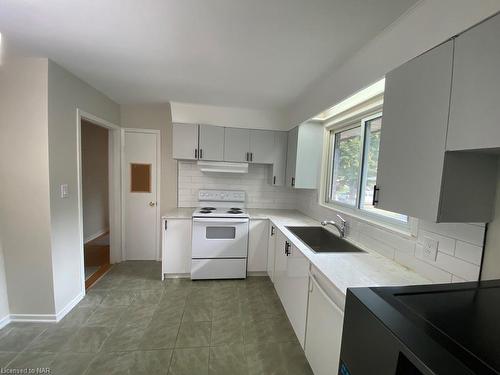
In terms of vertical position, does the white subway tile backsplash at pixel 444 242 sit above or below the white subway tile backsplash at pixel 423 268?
above

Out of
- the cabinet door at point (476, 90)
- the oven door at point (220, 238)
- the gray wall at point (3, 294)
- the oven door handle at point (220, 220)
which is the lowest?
the gray wall at point (3, 294)

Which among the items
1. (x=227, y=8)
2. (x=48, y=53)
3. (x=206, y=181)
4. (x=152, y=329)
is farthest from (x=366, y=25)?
(x=152, y=329)

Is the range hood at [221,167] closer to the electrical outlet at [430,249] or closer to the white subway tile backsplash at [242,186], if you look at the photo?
the white subway tile backsplash at [242,186]

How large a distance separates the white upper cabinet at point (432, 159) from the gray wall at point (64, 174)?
2597 millimetres

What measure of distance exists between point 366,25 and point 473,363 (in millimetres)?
1553

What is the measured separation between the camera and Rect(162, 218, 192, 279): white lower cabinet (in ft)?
8.77

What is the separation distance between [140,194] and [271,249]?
2100mm

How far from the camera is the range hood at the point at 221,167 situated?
292cm

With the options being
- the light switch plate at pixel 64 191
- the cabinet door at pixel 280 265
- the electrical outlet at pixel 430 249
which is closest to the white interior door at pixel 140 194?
the light switch plate at pixel 64 191

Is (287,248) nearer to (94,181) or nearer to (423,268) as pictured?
(423,268)

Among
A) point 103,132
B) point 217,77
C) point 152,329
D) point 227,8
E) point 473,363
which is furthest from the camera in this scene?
point 103,132

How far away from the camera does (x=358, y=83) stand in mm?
1431

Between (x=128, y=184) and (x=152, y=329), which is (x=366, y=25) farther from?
(x=128, y=184)

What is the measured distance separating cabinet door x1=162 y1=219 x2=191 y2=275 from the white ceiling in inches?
66.4
